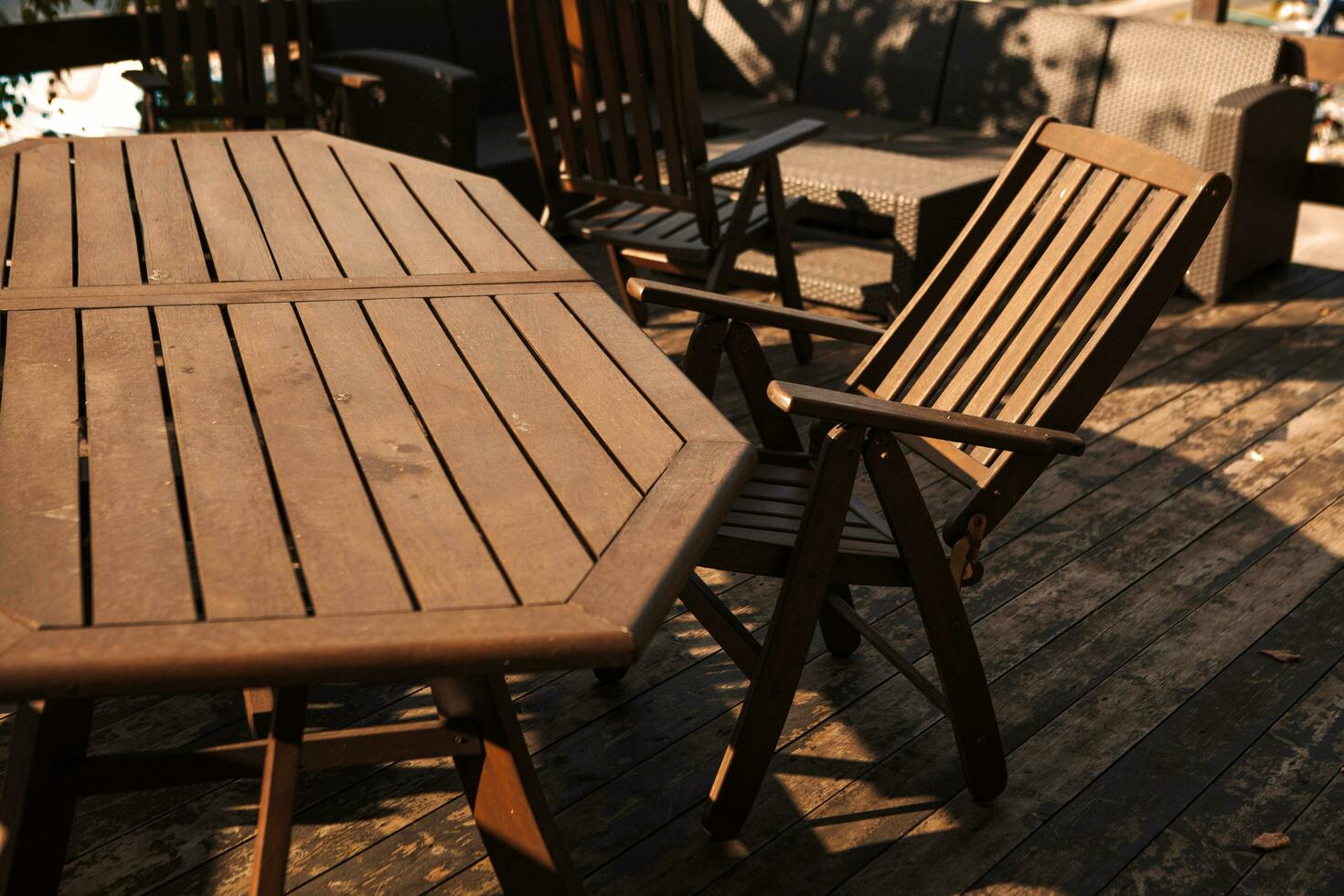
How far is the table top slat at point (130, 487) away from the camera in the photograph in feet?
4.15

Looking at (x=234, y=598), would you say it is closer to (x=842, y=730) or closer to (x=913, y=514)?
(x=913, y=514)

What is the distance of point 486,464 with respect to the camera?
1.56 m

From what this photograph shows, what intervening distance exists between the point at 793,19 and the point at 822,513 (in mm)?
4505

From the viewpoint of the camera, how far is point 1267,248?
510cm

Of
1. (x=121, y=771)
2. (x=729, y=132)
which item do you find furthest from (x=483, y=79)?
(x=121, y=771)

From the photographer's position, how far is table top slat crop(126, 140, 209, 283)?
7.29ft

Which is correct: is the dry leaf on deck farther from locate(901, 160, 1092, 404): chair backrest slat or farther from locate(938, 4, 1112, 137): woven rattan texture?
locate(938, 4, 1112, 137): woven rattan texture

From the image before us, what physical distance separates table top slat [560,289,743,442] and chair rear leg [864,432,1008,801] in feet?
0.80

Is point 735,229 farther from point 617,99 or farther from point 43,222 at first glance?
point 43,222

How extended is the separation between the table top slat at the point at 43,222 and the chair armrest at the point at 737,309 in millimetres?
940

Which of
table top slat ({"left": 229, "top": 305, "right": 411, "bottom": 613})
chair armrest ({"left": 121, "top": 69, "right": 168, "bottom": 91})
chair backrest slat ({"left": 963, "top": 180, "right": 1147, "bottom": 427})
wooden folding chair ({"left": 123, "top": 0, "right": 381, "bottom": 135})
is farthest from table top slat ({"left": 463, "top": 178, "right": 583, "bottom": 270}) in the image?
chair armrest ({"left": 121, "top": 69, "right": 168, "bottom": 91})

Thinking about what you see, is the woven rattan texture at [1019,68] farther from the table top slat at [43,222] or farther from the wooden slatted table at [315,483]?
the table top slat at [43,222]

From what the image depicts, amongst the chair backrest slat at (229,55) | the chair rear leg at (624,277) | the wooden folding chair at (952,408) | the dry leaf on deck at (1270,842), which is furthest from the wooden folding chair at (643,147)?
the dry leaf on deck at (1270,842)

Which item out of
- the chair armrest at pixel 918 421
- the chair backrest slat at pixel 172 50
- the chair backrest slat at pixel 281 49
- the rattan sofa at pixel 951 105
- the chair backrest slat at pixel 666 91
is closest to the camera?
the chair armrest at pixel 918 421
